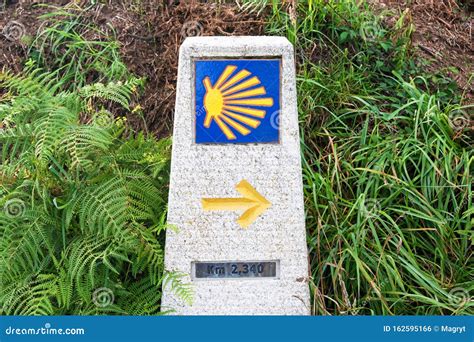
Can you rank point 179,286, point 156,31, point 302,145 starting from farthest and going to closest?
point 156,31 → point 302,145 → point 179,286

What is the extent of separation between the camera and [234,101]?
116 inches

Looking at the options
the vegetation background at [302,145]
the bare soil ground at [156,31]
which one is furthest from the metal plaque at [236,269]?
the bare soil ground at [156,31]

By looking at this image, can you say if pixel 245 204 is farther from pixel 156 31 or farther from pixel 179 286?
pixel 156 31

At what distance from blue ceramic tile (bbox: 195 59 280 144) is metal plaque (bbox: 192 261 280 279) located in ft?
1.98

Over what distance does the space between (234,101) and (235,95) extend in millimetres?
28

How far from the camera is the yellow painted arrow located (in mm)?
2998

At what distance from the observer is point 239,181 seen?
3.00 m

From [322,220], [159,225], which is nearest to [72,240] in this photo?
[159,225]

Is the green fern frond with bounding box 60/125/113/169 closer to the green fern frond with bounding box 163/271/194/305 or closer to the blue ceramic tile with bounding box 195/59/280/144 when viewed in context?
the blue ceramic tile with bounding box 195/59/280/144

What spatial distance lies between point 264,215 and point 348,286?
653mm

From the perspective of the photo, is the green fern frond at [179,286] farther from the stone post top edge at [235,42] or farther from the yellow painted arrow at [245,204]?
the stone post top edge at [235,42]

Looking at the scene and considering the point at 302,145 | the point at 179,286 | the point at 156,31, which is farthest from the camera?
the point at 156,31

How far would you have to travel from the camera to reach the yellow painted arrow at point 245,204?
300 centimetres

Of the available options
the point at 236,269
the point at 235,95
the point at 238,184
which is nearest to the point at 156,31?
the point at 235,95
